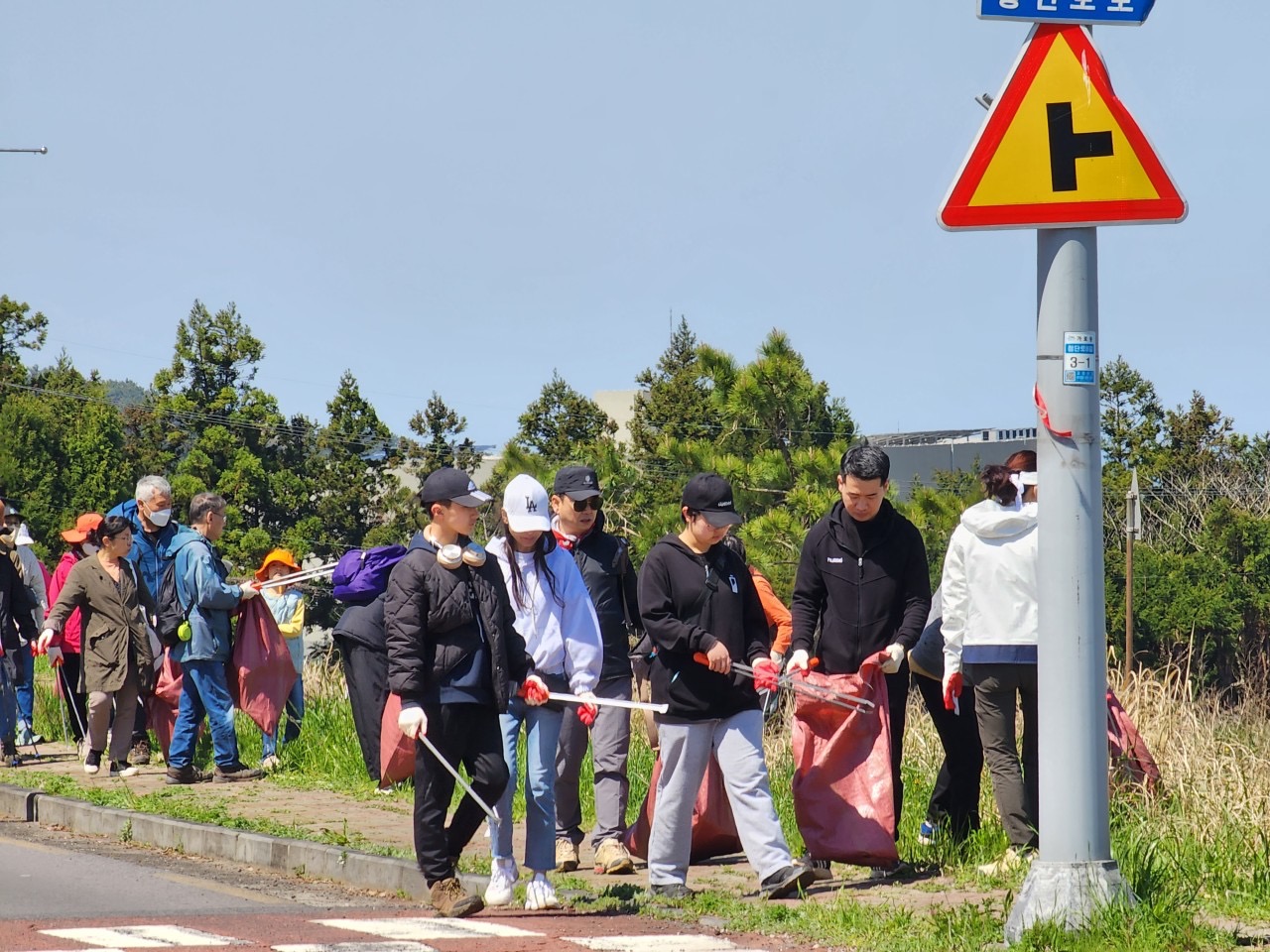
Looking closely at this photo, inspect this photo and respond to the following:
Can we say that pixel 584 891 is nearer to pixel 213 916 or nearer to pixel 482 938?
pixel 482 938

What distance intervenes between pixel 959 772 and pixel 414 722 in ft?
9.20

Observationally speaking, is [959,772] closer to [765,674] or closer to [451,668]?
[765,674]

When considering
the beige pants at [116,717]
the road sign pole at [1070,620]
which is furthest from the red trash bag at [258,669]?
the road sign pole at [1070,620]

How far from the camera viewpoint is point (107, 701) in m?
11.9

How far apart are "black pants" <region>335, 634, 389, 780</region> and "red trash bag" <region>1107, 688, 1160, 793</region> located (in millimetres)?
4465

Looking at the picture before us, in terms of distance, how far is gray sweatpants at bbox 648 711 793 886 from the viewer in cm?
718

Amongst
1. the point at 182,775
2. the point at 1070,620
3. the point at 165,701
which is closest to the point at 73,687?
the point at 165,701

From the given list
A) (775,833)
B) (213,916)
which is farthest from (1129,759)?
(213,916)

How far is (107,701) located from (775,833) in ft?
20.9

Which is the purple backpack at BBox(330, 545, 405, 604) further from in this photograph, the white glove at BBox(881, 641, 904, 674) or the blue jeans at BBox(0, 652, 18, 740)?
the blue jeans at BBox(0, 652, 18, 740)

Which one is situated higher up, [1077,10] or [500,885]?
[1077,10]

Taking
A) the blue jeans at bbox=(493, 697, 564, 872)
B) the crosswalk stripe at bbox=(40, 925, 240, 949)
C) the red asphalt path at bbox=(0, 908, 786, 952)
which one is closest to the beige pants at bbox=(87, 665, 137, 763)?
the red asphalt path at bbox=(0, 908, 786, 952)

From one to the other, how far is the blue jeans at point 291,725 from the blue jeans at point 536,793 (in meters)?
5.04

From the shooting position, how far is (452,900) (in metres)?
7.02
